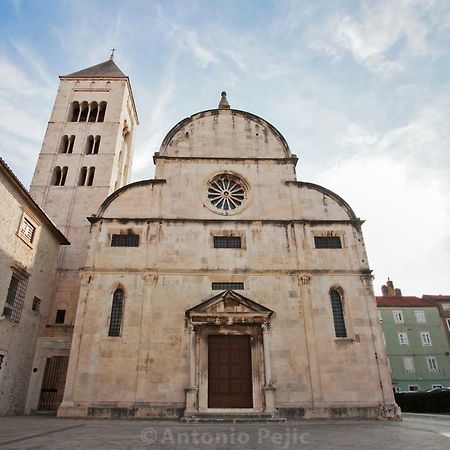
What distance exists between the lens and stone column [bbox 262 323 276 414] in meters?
14.3

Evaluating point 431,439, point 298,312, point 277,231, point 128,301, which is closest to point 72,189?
point 128,301

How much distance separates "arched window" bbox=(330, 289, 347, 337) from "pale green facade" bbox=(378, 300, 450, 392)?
82.6 ft

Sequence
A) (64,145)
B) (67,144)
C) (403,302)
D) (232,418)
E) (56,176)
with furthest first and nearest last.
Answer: (403,302), (67,144), (64,145), (56,176), (232,418)

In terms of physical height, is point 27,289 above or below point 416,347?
above

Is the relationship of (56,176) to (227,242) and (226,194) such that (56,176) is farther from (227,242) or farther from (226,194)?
(227,242)

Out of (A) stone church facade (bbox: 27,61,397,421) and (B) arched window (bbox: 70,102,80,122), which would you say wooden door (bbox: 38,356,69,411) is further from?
(B) arched window (bbox: 70,102,80,122)

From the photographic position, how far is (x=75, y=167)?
2520 centimetres

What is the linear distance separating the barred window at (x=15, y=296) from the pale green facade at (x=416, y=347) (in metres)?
35.2

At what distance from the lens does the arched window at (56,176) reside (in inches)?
980

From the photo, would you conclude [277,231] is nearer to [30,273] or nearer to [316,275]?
[316,275]

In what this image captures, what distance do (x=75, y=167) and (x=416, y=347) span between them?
38.0m

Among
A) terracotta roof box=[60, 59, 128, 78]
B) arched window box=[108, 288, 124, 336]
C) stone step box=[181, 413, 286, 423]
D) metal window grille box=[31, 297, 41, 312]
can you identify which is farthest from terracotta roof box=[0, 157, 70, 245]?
terracotta roof box=[60, 59, 128, 78]

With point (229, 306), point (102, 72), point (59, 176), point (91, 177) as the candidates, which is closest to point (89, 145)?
point (91, 177)

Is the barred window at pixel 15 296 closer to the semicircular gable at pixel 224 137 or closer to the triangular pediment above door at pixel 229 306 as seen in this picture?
the triangular pediment above door at pixel 229 306
